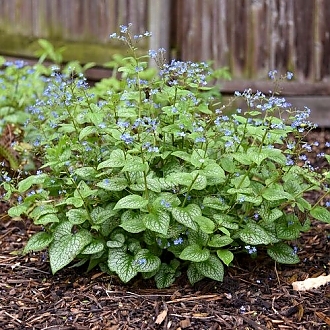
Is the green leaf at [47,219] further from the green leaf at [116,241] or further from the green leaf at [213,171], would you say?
the green leaf at [213,171]

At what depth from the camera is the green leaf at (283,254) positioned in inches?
130

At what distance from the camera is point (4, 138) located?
187 inches

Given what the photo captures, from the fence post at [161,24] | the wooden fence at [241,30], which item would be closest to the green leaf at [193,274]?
the wooden fence at [241,30]

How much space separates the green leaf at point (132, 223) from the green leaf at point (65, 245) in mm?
205

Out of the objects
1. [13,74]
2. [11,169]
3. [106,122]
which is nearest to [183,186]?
[106,122]

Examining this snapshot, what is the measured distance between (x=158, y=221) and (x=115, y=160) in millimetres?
334

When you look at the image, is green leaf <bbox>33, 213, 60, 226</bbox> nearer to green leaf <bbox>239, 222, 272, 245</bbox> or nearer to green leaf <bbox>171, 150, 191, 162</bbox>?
green leaf <bbox>171, 150, 191, 162</bbox>

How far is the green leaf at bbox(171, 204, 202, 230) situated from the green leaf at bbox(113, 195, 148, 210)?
0.14 metres

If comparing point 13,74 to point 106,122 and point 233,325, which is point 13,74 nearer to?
point 106,122

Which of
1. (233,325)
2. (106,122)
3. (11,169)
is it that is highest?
(106,122)

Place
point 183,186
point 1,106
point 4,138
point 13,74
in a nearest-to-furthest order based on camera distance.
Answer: point 183,186
point 4,138
point 1,106
point 13,74

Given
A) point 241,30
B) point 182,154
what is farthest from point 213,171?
point 241,30

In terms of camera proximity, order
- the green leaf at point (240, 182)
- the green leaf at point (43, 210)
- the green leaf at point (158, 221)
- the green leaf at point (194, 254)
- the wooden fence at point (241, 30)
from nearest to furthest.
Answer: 1. the green leaf at point (158, 221)
2. the green leaf at point (194, 254)
3. the green leaf at point (240, 182)
4. the green leaf at point (43, 210)
5. the wooden fence at point (241, 30)

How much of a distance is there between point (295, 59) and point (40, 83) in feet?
Result: 6.89
